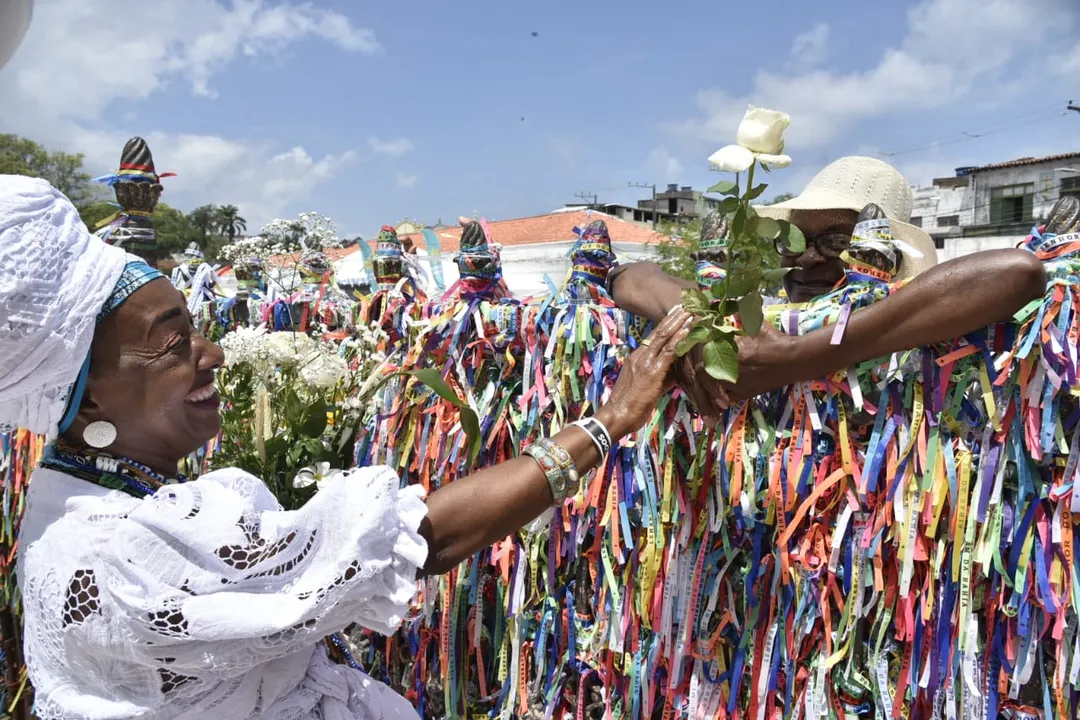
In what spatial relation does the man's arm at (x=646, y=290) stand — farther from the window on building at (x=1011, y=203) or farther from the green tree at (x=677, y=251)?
the window on building at (x=1011, y=203)

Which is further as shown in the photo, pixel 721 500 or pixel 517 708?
pixel 517 708

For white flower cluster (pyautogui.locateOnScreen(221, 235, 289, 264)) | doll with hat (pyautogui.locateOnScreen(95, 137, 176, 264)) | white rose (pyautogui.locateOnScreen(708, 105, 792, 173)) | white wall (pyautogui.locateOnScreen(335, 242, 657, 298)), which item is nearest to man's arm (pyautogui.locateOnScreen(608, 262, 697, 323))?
white rose (pyautogui.locateOnScreen(708, 105, 792, 173))

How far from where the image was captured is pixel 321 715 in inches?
55.6

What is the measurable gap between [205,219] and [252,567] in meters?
61.4

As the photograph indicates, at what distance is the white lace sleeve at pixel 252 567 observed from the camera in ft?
3.71

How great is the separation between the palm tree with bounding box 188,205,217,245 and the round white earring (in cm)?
5840

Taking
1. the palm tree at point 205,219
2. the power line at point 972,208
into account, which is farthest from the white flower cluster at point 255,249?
the palm tree at point 205,219

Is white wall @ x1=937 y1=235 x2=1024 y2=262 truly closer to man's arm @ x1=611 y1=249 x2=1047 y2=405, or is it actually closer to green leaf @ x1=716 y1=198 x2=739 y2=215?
man's arm @ x1=611 y1=249 x2=1047 y2=405

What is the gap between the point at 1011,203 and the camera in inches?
1069

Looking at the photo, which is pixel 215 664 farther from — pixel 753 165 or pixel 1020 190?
pixel 1020 190

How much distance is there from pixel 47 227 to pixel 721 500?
169cm

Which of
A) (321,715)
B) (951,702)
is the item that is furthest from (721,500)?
(321,715)

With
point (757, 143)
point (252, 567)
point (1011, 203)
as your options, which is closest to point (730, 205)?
point (757, 143)

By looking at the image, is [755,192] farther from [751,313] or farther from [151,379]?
[151,379]
